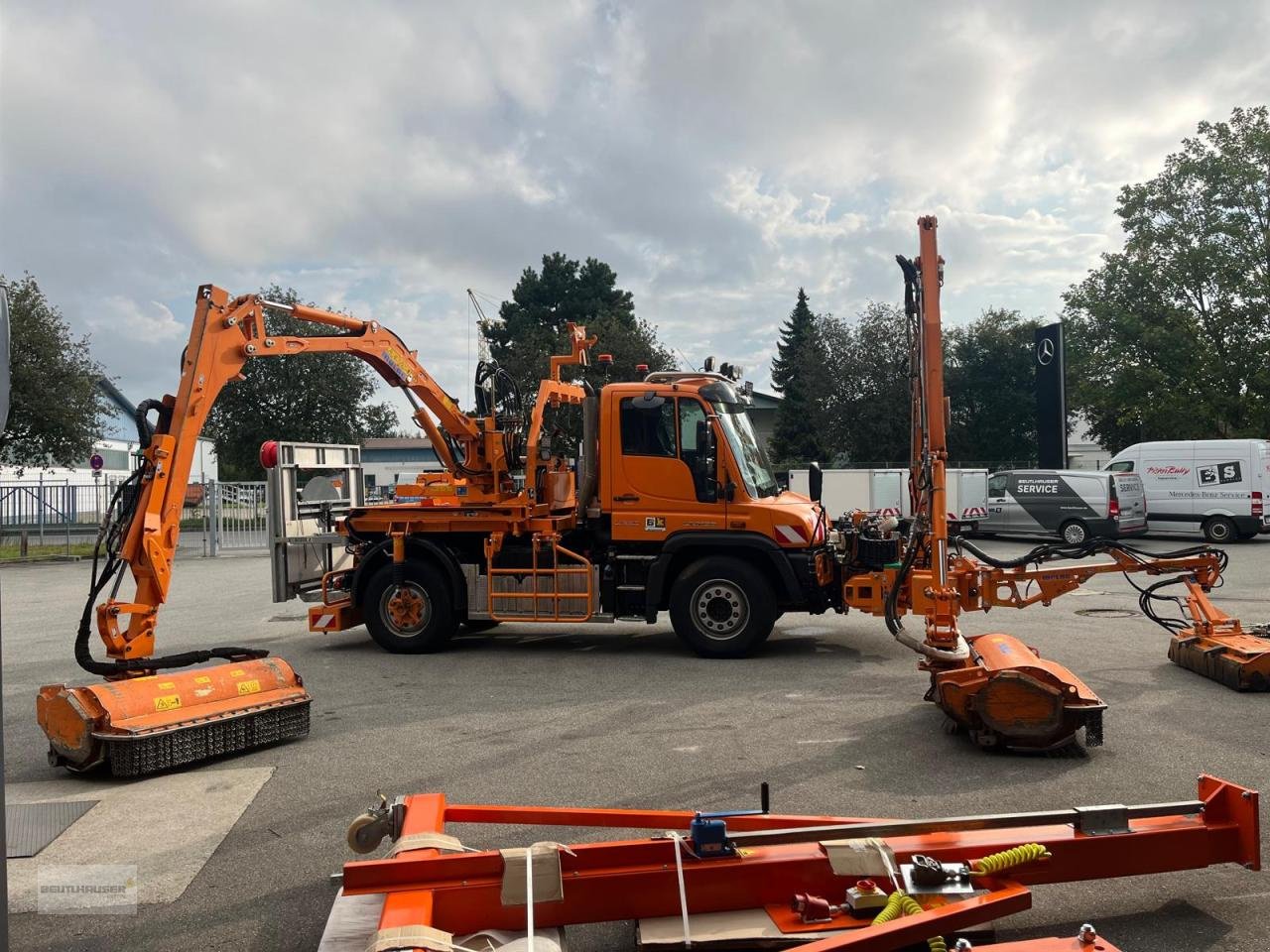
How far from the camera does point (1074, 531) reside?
21.8m

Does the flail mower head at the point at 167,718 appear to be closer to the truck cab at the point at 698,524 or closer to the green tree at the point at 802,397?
the truck cab at the point at 698,524

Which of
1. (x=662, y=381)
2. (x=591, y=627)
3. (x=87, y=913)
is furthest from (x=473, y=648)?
(x=87, y=913)

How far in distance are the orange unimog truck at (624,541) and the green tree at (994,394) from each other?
37.8m

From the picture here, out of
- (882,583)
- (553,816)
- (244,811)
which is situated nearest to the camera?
(553,816)

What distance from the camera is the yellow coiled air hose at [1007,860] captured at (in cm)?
331

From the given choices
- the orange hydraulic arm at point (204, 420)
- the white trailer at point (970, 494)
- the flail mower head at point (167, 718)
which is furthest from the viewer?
the white trailer at point (970, 494)

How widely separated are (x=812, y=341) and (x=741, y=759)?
38.0 m

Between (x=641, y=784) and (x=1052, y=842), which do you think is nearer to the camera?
(x=1052, y=842)

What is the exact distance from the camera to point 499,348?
1683 inches

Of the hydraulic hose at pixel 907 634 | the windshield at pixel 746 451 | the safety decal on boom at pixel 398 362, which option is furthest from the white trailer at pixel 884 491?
the hydraulic hose at pixel 907 634

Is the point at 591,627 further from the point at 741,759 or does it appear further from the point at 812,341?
the point at 812,341

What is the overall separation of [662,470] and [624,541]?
0.86 meters

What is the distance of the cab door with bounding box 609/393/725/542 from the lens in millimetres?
9281

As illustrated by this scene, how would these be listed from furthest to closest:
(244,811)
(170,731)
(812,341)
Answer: (812,341), (170,731), (244,811)
